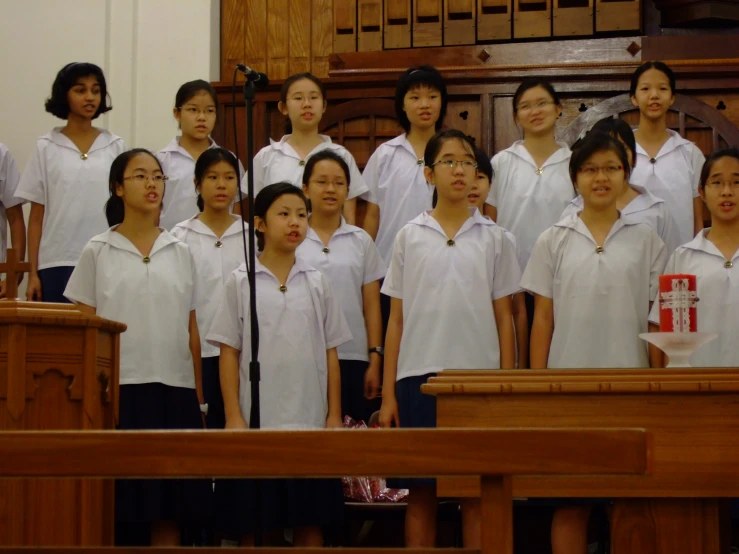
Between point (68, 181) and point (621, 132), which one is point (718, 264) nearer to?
point (621, 132)

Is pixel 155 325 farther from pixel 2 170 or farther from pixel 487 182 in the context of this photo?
pixel 2 170

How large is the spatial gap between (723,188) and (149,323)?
5.30 feet

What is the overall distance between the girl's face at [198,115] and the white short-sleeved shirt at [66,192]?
0.27 metres

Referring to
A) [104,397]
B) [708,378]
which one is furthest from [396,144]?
[708,378]

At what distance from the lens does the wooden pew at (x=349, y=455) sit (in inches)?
59.3

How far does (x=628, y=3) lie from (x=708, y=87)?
650 millimetres

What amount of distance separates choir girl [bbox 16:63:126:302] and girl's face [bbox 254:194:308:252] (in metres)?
1.08

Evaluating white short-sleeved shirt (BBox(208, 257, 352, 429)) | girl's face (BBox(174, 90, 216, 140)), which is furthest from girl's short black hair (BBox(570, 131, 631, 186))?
girl's face (BBox(174, 90, 216, 140))

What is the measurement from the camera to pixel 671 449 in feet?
6.89

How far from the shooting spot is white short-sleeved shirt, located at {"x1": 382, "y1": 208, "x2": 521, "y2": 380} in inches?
126

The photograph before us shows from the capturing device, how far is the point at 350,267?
11.9ft

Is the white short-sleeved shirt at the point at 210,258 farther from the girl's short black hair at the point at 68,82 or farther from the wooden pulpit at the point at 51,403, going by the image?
the wooden pulpit at the point at 51,403

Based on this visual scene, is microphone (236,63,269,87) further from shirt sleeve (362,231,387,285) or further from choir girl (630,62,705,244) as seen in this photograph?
choir girl (630,62,705,244)

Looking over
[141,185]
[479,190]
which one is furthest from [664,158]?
[141,185]
